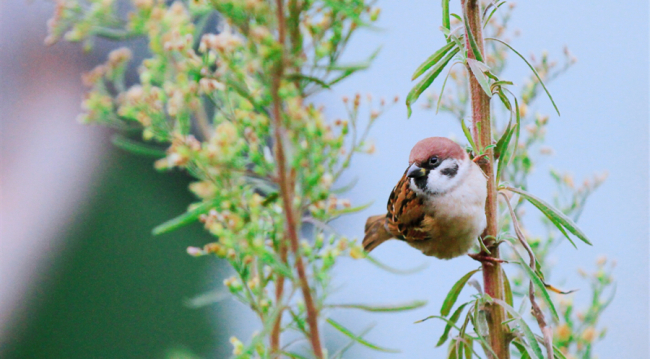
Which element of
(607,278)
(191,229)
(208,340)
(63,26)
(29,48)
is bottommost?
(208,340)

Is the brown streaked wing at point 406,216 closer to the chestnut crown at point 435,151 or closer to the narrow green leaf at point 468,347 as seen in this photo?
the chestnut crown at point 435,151

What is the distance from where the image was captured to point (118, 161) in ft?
6.42

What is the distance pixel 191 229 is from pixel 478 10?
150 cm

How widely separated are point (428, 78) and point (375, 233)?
613 mm

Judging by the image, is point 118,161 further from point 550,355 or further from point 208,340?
point 550,355

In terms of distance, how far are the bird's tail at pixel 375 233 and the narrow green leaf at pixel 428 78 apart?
1.89ft

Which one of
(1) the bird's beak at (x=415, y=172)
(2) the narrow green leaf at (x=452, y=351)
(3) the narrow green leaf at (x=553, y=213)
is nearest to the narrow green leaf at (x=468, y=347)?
(2) the narrow green leaf at (x=452, y=351)

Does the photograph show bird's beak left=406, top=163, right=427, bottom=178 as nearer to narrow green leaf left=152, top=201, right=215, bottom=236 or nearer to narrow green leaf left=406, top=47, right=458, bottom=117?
narrow green leaf left=406, top=47, right=458, bottom=117

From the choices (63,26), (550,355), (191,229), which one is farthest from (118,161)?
(550,355)

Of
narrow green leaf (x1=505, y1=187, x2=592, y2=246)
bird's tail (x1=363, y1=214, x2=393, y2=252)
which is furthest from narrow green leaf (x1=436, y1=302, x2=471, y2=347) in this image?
bird's tail (x1=363, y1=214, x2=393, y2=252)

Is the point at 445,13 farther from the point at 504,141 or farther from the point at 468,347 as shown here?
the point at 468,347

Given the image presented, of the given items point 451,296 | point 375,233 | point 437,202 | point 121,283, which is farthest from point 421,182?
point 121,283

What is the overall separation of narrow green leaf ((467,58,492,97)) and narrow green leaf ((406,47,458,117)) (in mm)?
48

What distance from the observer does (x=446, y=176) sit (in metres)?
0.95
